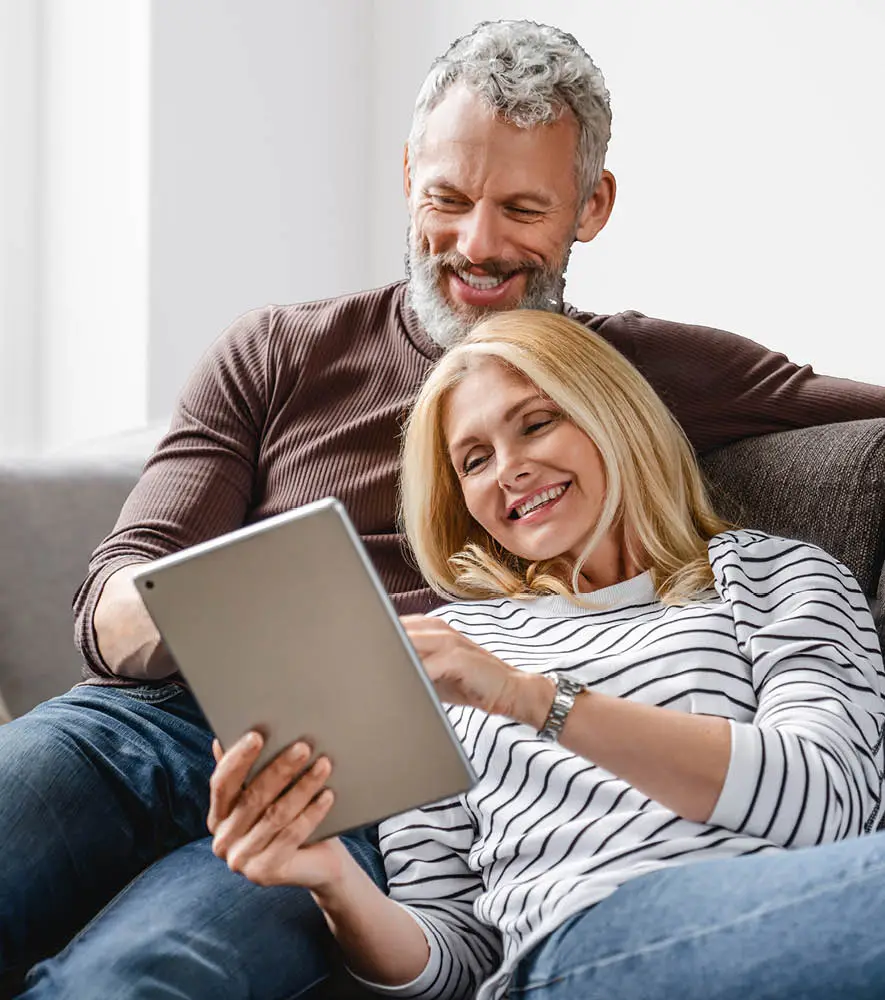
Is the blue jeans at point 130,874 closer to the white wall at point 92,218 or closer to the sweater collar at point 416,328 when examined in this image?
the sweater collar at point 416,328

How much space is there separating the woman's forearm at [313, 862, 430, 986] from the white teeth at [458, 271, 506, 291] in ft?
2.66

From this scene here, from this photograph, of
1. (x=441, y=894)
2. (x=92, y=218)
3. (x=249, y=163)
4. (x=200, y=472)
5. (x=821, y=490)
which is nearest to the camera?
(x=441, y=894)

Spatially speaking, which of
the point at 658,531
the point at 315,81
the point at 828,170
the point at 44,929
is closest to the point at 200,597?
the point at 44,929

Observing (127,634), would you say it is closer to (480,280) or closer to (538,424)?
(538,424)

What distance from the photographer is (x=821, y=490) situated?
1348 millimetres

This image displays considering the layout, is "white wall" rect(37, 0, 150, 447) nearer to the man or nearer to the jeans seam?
the man

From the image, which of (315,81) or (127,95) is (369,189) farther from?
(127,95)

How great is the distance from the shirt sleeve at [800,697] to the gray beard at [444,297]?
1.54ft

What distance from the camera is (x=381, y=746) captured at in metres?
0.88

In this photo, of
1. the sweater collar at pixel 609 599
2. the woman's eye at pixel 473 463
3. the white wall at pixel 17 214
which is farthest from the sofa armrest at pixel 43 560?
the white wall at pixel 17 214

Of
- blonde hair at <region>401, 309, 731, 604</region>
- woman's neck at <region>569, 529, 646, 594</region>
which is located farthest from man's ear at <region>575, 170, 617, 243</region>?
woman's neck at <region>569, 529, 646, 594</region>

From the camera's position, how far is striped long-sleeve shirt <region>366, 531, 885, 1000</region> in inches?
38.6

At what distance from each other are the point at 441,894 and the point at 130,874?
1.05 ft

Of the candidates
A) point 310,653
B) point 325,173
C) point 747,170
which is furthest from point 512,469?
point 325,173
